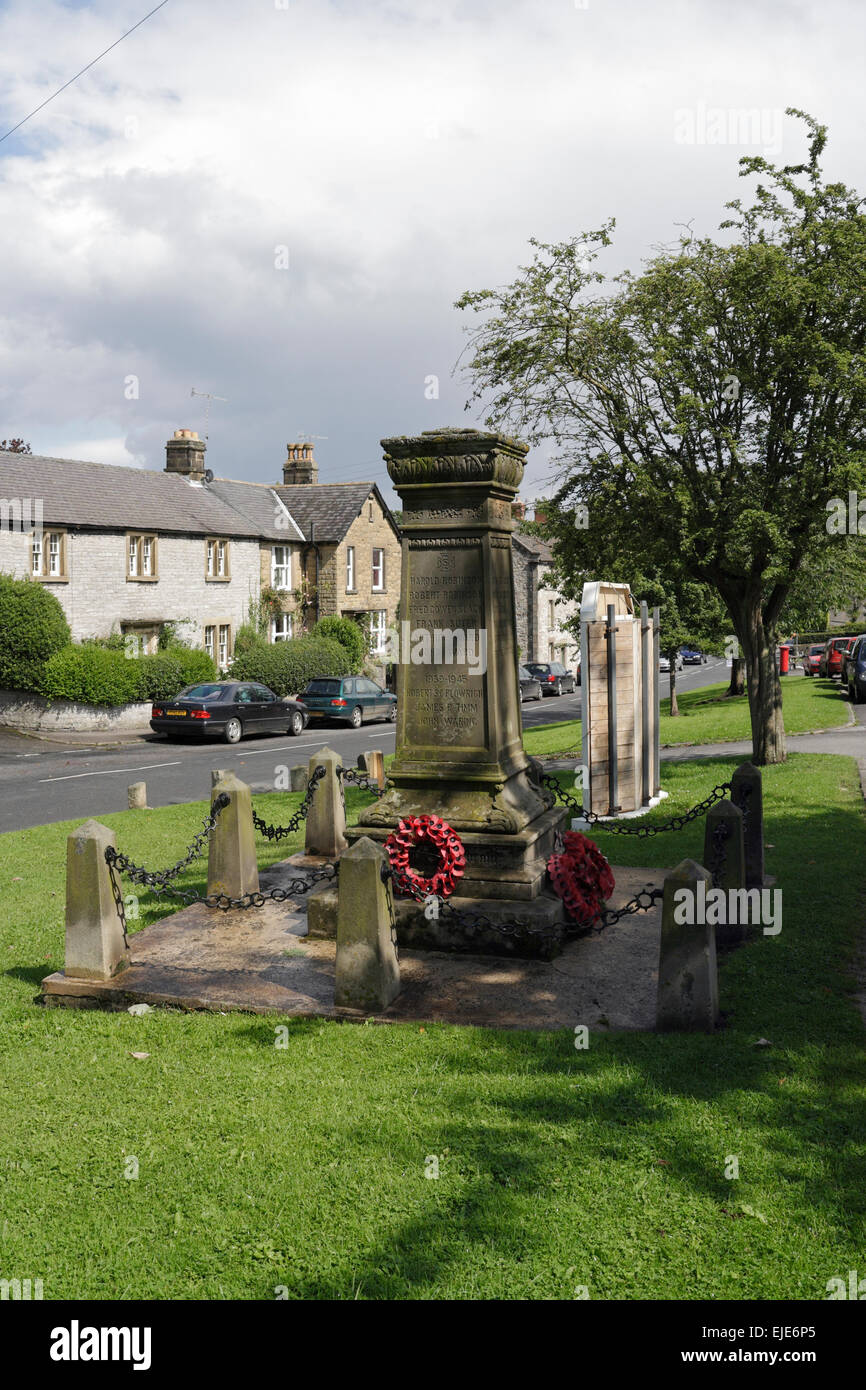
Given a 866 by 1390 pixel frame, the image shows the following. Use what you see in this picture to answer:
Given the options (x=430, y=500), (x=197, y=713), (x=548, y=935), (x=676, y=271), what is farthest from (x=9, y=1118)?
(x=197, y=713)

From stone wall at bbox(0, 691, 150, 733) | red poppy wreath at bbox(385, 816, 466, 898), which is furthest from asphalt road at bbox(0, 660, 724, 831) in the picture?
red poppy wreath at bbox(385, 816, 466, 898)

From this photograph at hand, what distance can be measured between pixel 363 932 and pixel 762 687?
39.8 ft

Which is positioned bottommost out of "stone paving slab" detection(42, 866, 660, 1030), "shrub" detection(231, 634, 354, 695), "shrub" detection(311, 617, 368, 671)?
"stone paving slab" detection(42, 866, 660, 1030)

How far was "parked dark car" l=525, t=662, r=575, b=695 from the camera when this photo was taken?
45188 millimetres

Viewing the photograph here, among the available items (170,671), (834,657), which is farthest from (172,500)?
(834,657)

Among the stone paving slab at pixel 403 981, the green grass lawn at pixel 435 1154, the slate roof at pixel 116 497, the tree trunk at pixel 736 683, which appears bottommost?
the green grass lawn at pixel 435 1154

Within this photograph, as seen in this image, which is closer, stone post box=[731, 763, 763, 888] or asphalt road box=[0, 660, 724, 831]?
stone post box=[731, 763, 763, 888]

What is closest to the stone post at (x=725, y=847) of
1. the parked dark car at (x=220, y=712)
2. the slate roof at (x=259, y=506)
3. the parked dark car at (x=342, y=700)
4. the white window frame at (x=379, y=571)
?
the parked dark car at (x=220, y=712)

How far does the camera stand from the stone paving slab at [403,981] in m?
6.80

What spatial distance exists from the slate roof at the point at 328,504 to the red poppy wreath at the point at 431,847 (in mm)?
35714

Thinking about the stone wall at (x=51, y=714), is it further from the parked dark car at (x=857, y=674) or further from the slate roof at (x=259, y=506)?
the parked dark car at (x=857, y=674)

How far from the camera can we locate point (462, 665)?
849 centimetres

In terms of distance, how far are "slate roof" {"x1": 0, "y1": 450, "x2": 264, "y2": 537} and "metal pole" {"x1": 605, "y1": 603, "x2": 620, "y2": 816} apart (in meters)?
23.2

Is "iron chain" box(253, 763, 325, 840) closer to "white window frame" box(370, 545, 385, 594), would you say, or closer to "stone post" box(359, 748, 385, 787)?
"stone post" box(359, 748, 385, 787)
